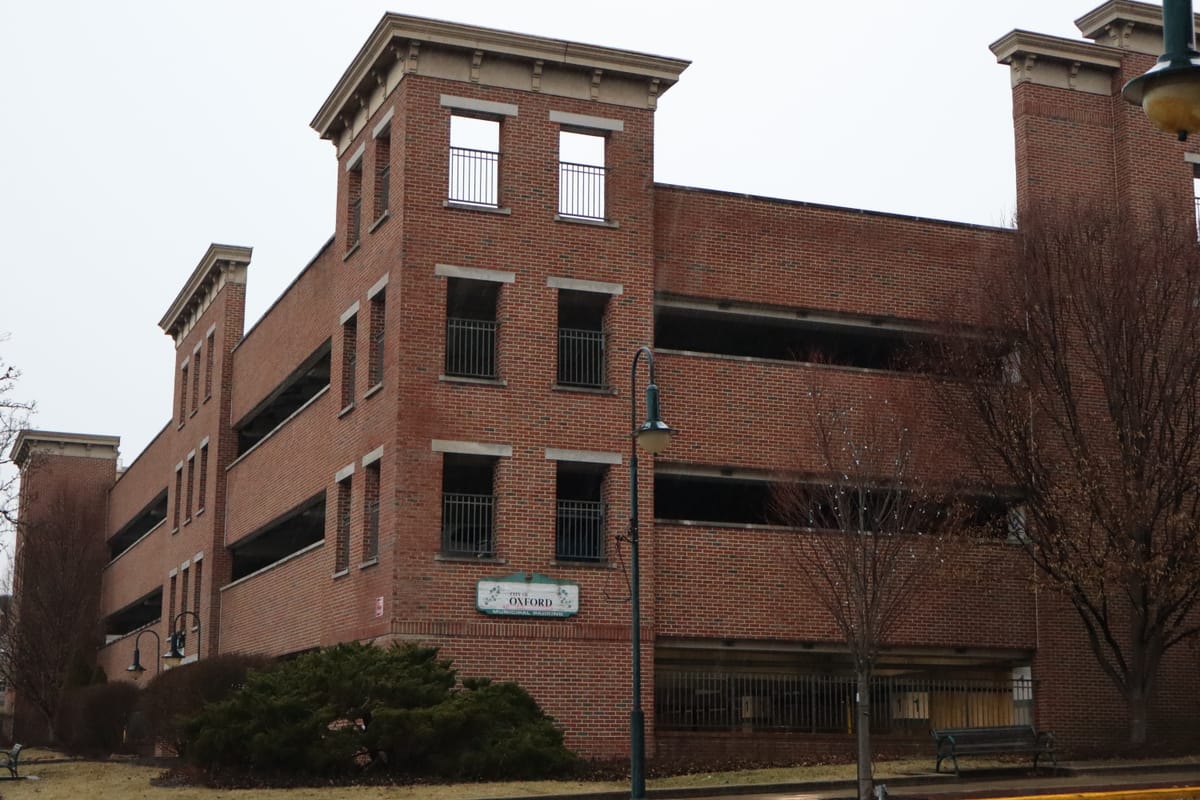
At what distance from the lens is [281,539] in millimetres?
44750

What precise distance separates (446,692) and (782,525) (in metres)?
9.28

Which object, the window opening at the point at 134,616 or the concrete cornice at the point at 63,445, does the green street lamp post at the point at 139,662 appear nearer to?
the window opening at the point at 134,616

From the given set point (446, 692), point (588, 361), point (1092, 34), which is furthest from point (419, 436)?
point (1092, 34)

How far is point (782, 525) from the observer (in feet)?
104

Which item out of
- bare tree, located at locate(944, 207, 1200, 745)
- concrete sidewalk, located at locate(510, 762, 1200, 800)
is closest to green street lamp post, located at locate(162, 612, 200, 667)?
concrete sidewalk, located at locate(510, 762, 1200, 800)

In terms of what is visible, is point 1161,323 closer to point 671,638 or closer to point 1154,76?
point 671,638

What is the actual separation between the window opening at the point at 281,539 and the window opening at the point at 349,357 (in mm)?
4353

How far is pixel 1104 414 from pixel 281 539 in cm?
2411

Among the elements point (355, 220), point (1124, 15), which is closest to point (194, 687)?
point (355, 220)

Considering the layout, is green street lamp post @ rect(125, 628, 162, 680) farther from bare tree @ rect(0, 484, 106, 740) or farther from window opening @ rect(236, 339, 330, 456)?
bare tree @ rect(0, 484, 106, 740)

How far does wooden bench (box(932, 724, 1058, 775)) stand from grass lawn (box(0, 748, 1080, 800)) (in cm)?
53

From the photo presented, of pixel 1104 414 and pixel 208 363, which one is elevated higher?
pixel 208 363

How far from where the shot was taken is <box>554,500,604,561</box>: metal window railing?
3020 centimetres

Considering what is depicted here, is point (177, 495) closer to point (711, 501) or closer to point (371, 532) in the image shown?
point (371, 532)
